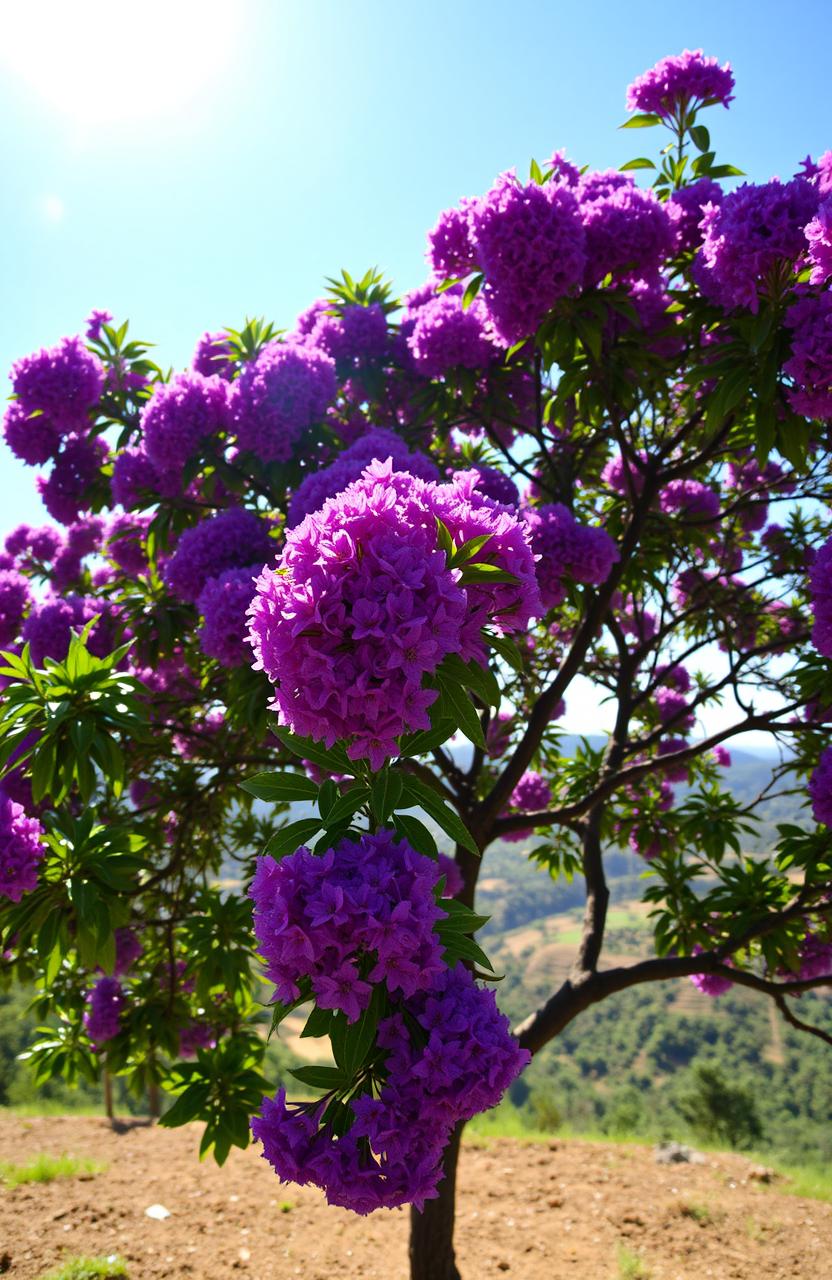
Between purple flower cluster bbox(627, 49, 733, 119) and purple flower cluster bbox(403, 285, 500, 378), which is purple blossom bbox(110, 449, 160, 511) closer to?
purple flower cluster bbox(403, 285, 500, 378)

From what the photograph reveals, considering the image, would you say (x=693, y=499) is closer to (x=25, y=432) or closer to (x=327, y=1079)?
(x=25, y=432)

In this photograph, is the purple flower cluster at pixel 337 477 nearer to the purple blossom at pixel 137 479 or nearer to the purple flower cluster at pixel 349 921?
the purple blossom at pixel 137 479

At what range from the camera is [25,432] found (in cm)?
Answer: 456

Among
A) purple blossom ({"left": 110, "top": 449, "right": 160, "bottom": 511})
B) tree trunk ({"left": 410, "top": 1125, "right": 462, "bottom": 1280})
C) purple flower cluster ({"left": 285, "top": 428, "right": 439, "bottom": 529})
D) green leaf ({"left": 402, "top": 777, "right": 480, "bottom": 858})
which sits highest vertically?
purple blossom ({"left": 110, "top": 449, "right": 160, "bottom": 511})

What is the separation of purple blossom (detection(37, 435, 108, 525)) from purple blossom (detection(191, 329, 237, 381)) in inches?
31.7

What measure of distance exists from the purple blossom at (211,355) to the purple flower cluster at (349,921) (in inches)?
160

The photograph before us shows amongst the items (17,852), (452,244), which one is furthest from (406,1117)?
(452,244)

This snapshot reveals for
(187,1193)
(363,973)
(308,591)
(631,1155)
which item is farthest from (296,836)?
(631,1155)

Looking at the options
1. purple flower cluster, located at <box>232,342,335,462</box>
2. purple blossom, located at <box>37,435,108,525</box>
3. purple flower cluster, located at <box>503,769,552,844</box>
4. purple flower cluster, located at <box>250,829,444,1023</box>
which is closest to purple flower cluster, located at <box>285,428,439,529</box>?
purple flower cluster, located at <box>232,342,335,462</box>

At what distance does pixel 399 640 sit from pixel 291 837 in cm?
52

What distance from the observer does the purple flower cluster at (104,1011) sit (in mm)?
4078

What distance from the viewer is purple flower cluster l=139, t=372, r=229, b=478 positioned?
377cm

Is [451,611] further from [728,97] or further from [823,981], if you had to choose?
[728,97]

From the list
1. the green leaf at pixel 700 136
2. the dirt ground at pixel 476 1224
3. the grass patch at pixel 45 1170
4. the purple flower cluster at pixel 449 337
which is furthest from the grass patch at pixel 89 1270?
the green leaf at pixel 700 136
